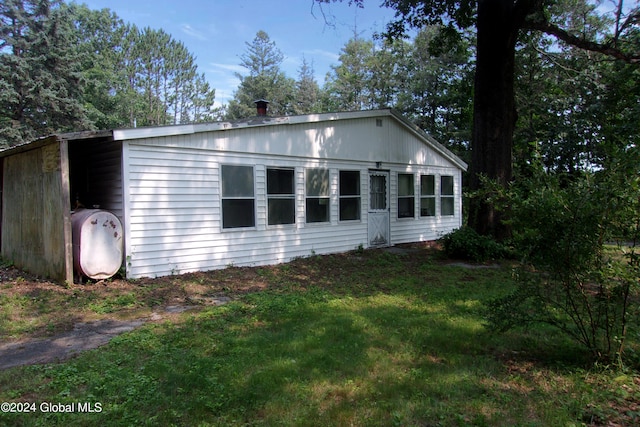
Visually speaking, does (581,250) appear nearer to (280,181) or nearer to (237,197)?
(237,197)

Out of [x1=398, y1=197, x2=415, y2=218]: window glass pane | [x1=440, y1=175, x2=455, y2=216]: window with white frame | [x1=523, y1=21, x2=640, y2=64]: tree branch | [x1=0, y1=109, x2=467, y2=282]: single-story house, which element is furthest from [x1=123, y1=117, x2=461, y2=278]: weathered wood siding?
[x1=523, y1=21, x2=640, y2=64]: tree branch

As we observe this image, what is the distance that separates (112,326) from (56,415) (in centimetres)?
226

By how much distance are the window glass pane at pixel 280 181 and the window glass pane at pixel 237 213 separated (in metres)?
0.65

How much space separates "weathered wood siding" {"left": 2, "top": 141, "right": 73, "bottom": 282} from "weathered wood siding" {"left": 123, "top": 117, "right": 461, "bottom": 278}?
3.09ft

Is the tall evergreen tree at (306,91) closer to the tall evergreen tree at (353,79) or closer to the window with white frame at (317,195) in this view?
the tall evergreen tree at (353,79)

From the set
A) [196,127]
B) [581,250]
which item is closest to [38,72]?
[196,127]

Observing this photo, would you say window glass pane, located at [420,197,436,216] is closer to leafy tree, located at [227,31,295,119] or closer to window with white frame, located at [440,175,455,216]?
A: window with white frame, located at [440,175,455,216]

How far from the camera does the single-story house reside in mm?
6973

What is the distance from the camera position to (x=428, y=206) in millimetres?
13227

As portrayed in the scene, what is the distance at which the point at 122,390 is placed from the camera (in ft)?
9.93

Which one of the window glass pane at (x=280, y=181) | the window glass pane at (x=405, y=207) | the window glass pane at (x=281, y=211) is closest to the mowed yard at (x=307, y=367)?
the window glass pane at (x=281, y=211)

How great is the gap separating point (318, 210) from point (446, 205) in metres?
5.98

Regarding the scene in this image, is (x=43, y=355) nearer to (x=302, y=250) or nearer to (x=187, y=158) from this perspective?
(x=187, y=158)

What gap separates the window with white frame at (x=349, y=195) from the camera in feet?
34.7
